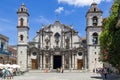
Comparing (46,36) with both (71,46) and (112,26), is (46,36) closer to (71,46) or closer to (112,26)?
(71,46)

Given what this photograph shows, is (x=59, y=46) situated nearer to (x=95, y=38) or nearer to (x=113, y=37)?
(x=95, y=38)

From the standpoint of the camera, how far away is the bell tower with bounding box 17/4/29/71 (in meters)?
68.1

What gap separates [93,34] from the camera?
67.8 metres

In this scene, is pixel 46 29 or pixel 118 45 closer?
pixel 118 45

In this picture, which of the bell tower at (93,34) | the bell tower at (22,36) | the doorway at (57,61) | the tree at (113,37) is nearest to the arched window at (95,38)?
the bell tower at (93,34)

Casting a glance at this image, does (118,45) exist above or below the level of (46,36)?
below

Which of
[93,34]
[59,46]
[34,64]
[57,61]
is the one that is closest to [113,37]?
[93,34]

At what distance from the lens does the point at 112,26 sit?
31812 mm

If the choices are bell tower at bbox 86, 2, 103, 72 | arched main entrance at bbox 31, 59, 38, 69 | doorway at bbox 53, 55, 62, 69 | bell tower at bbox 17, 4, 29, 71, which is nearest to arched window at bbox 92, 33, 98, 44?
bell tower at bbox 86, 2, 103, 72

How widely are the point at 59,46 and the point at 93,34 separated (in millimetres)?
8096

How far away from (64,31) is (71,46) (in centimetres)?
355

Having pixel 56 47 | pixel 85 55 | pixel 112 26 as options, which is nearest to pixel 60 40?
pixel 56 47

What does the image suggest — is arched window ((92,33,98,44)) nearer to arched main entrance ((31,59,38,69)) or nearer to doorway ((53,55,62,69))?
doorway ((53,55,62,69))

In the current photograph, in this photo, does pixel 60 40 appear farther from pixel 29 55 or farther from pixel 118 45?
pixel 118 45
